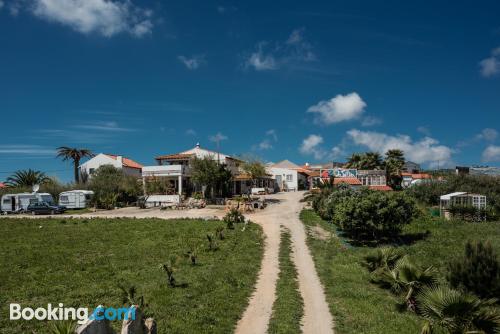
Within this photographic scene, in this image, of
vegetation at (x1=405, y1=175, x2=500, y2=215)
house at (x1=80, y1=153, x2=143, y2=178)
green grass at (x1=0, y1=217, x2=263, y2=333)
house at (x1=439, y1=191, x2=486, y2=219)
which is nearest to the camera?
green grass at (x1=0, y1=217, x2=263, y2=333)

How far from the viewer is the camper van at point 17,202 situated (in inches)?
1906

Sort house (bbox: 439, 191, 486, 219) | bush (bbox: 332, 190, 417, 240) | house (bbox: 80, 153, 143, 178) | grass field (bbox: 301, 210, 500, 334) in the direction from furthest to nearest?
house (bbox: 80, 153, 143, 178)
house (bbox: 439, 191, 486, 219)
bush (bbox: 332, 190, 417, 240)
grass field (bbox: 301, 210, 500, 334)

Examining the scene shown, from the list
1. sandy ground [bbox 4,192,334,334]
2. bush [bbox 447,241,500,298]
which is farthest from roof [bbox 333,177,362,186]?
bush [bbox 447,241,500,298]

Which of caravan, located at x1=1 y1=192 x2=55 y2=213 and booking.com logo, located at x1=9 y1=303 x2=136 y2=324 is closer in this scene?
booking.com logo, located at x1=9 y1=303 x2=136 y2=324

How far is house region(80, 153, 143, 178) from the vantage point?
6625cm

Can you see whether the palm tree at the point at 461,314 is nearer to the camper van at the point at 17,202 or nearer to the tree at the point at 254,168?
the tree at the point at 254,168

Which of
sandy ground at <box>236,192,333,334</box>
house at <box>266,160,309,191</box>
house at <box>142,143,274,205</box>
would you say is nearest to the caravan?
house at <box>142,143,274,205</box>

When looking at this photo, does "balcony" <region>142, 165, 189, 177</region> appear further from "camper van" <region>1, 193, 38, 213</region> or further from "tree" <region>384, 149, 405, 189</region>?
"tree" <region>384, 149, 405, 189</region>

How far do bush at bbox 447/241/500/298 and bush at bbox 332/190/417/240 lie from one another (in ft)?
35.3

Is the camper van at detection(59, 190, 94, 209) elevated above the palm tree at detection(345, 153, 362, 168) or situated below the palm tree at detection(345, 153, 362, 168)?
below

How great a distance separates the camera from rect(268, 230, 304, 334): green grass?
11012mm

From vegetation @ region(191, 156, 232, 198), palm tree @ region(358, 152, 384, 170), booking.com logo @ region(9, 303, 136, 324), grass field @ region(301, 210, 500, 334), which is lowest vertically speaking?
grass field @ region(301, 210, 500, 334)

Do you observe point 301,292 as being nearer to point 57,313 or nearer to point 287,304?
point 287,304

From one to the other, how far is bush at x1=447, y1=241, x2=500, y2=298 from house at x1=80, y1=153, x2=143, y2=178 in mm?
57820
